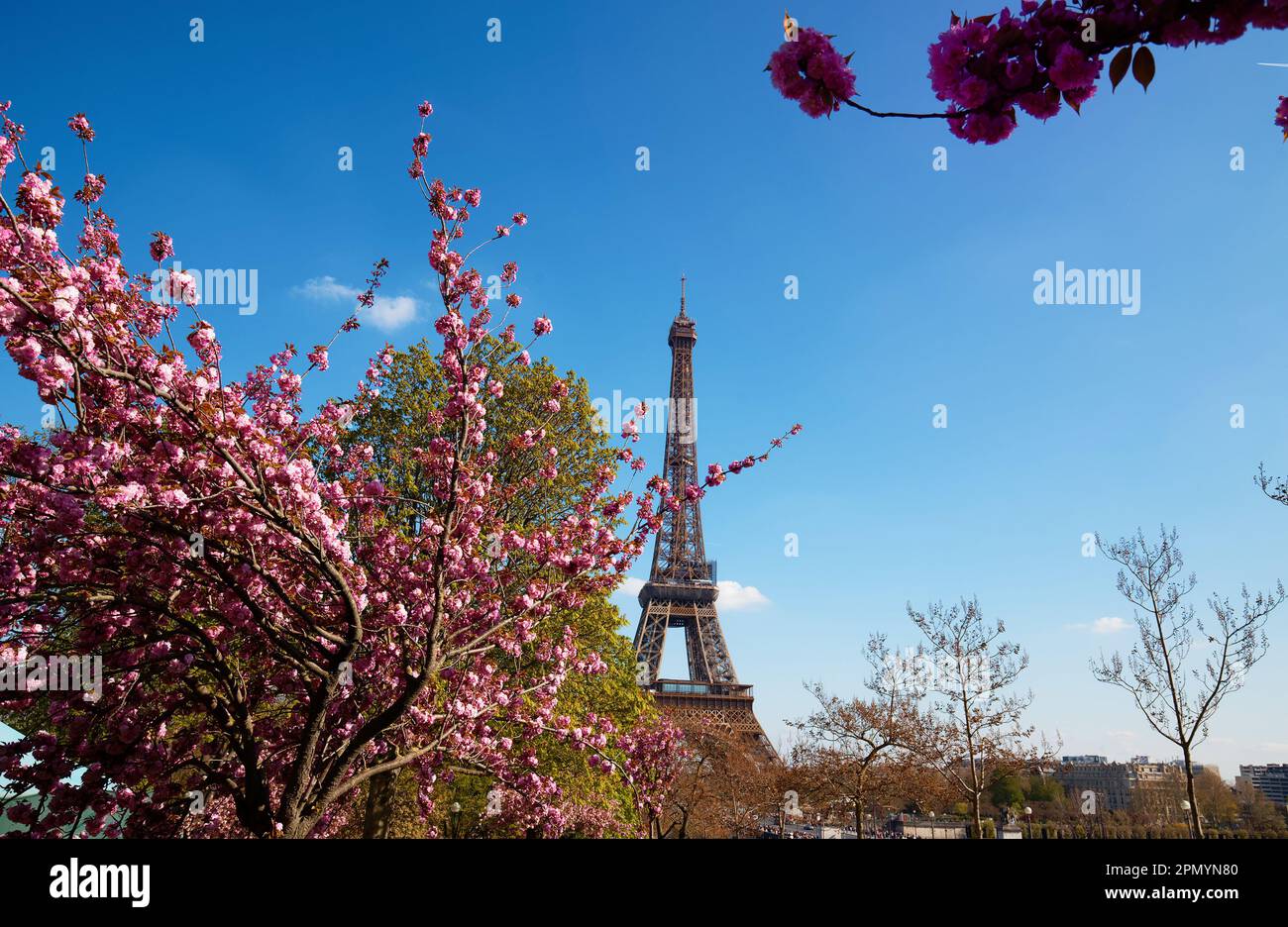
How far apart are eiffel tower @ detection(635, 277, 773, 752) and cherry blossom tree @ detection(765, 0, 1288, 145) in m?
40.4

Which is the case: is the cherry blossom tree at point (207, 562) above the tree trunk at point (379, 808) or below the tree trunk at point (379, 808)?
above

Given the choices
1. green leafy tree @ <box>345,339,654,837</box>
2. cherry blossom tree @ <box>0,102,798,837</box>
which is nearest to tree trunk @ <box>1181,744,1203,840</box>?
green leafy tree @ <box>345,339,654,837</box>

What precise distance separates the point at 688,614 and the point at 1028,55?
4465 cm

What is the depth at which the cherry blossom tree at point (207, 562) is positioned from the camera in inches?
196

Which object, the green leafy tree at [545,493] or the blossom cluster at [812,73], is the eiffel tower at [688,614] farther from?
the blossom cluster at [812,73]

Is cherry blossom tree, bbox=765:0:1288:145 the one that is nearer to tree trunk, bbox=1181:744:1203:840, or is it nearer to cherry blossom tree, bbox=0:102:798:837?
cherry blossom tree, bbox=0:102:798:837

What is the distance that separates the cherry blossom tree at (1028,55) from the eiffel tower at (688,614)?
133 feet

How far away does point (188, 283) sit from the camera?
18.9 ft

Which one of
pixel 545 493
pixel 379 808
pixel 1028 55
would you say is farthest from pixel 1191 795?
pixel 1028 55

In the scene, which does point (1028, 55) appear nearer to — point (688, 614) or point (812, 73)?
point (812, 73)

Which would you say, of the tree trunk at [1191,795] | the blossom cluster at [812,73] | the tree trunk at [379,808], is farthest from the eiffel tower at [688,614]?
the blossom cluster at [812,73]
